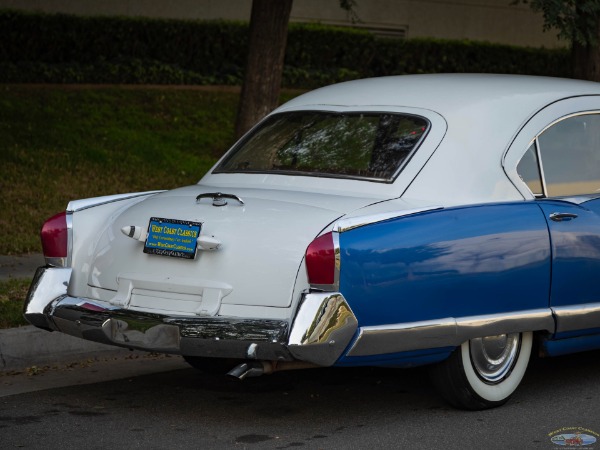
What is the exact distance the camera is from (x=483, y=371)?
18.6ft

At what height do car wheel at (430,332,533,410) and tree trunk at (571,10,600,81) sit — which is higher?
tree trunk at (571,10,600,81)

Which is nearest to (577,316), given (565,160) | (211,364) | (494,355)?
(494,355)

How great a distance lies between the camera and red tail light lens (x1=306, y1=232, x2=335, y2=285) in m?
5.00

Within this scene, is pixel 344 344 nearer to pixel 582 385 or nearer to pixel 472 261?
pixel 472 261

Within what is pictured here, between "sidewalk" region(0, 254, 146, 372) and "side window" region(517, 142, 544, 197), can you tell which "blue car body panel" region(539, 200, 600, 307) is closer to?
"side window" region(517, 142, 544, 197)

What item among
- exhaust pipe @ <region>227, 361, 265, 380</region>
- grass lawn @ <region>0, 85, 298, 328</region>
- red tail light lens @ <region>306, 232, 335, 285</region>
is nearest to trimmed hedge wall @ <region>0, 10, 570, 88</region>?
grass lawn @ <region>0, 85, 298, 328</region>

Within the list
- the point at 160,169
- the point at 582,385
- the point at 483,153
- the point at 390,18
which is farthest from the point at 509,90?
the point at 390,18

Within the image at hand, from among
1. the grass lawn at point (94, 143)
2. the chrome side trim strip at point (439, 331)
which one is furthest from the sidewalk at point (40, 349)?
the grass lawn at point (94, 143)

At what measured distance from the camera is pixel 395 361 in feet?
17.3

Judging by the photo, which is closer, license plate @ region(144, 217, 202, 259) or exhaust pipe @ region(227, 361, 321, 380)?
exhaust pipe @ region(227, 361, 321, 380)

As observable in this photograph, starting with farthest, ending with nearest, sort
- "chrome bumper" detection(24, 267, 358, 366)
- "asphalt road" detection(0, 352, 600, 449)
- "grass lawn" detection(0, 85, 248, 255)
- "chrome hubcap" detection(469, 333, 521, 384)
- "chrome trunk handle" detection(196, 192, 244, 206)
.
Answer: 1. "grass lawn" detection(0, 85, 248, 255)
2. "chrome hubcap" detection(469, 333, 521, 384)
3. "chrome trunk handle" detection(196, 192, 244, 206)
4. "asphalt road" detection(0, 352, 600, 449)
5. "chrome bumper" detection(24, 267, 358, 366)

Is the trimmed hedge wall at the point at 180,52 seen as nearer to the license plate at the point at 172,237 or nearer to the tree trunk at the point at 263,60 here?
the tree trunk at the point at 263,60

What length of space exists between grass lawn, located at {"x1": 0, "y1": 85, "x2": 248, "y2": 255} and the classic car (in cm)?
451

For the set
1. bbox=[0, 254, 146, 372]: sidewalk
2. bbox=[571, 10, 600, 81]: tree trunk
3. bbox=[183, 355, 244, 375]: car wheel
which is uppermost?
bbox=[571, 10, 600, 81]: tree trunk
